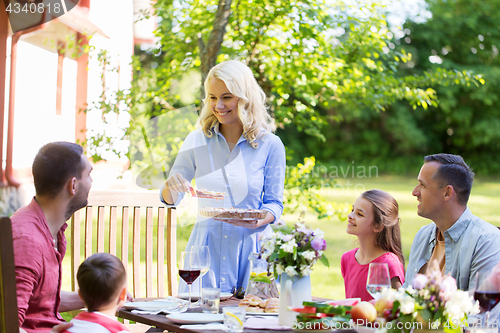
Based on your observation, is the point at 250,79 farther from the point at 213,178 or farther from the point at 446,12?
the point at 446,12

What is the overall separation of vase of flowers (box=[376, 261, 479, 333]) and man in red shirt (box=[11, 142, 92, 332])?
1.15 meters

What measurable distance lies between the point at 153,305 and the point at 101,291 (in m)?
0.39

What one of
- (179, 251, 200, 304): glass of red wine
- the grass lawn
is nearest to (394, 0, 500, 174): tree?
the grass lawn

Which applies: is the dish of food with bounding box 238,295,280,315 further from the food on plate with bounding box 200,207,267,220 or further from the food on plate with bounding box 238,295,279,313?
the food on plate with bounding box 200,207,267,220

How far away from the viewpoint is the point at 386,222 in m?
2.45

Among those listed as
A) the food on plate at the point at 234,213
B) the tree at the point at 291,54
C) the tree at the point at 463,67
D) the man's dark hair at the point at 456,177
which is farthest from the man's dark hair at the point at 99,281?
the tree at the point at 463,67

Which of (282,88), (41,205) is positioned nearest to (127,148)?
(282,88)

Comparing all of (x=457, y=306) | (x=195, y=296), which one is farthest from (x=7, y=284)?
(x=457, y=306)

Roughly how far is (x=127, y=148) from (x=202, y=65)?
932 mm

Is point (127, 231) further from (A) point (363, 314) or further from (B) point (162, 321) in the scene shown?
(A) point (363, 314)

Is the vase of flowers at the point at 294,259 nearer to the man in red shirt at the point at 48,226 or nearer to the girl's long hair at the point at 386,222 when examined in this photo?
the man in red shirt at the point at 48,226

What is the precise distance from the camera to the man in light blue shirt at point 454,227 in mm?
1969

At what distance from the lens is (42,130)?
5.03 meters

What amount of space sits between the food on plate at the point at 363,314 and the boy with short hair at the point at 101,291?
2.26 feet
